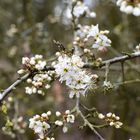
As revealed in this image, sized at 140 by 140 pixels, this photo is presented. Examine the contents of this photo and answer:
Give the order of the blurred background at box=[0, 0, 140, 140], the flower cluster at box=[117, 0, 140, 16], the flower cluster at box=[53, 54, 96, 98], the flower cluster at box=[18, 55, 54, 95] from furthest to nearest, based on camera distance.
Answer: the blurred background at box=[0, 0, 140, 140]
the flower cluster at box=[18, 55, 54, 95]
the flower cluster at box=[53, 54, 96, 98]
the flower cluster at box=[117, 0, 140, 16]

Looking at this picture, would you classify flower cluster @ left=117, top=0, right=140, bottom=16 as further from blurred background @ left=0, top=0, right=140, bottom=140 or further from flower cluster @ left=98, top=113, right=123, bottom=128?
blurred background @ left=0, top=0, right=140, bottom=140

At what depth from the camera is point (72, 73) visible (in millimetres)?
3215

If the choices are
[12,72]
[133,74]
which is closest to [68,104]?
[12,72]

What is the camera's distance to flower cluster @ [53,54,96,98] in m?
3.20

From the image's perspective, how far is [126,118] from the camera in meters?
7.95

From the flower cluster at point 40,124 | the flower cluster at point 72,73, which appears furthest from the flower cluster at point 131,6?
the flower cluster at point 40,124

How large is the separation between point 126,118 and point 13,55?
222 cm

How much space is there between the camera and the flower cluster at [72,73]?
3.20 meters

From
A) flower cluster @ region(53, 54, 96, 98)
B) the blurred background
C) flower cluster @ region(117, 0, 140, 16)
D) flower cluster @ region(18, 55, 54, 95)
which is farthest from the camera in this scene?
the blurred background

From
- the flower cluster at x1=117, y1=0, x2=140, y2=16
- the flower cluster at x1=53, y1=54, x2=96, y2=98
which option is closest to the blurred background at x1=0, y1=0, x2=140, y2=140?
the flower cluster at x1=53, y1=54, x2=96, y2=98

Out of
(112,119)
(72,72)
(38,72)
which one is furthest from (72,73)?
(112,119)

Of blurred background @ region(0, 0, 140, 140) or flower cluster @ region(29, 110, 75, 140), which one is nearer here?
flower cluster @ region(29, 110, 75, 140)

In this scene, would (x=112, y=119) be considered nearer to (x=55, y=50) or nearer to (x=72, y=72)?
(x=72, y=72)

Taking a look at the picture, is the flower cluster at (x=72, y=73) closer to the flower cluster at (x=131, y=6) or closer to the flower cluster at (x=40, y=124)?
the flower cluster at (x=40, y=124)
